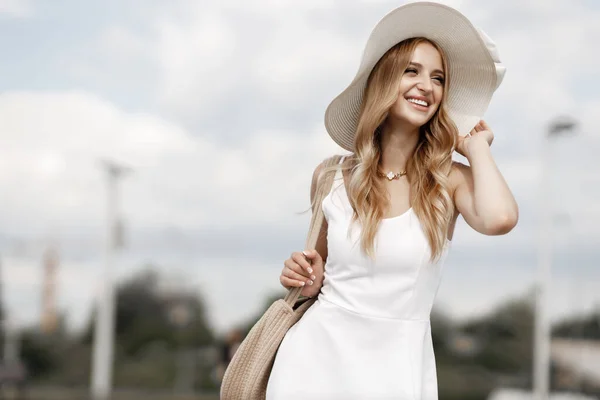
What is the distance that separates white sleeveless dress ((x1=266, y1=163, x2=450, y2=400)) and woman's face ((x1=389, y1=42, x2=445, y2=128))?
0.32m

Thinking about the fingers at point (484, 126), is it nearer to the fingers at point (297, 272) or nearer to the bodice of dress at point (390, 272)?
the bodice of dress at point (390, 272)

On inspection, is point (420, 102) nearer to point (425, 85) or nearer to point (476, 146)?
point (425, 85)

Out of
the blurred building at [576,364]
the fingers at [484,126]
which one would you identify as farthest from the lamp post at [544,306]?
the fingers at [484,126]

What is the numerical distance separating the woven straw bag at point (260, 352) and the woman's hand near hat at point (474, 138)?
53 centimetres

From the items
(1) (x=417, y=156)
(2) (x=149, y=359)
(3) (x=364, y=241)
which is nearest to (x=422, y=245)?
(3) (x=364, y=241)

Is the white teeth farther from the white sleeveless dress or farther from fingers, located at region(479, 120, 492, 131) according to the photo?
the white sleeveless dress

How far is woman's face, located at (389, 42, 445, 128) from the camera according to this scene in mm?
2686

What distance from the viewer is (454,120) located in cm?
279

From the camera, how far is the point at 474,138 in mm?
2693

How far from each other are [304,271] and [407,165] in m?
0.49

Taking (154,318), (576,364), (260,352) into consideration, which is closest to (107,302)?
(154,318)

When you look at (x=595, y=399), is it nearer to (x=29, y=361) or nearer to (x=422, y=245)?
(x=29, y=361)

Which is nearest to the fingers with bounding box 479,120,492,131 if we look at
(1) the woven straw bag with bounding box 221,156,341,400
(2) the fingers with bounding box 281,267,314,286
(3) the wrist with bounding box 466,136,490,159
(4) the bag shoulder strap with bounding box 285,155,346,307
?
(3) the wrist with bounding box 466,136,490,159

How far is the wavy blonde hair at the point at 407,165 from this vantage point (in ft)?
8.54
